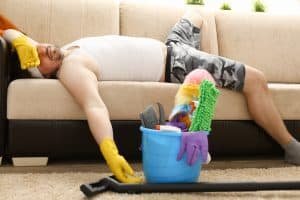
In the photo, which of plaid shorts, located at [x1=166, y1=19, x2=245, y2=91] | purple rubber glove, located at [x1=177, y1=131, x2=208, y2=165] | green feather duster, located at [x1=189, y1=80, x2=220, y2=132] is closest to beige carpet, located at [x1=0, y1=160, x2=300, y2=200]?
purple rubber glove, located at [x1=177, y1=131, x2=208, y2=165]

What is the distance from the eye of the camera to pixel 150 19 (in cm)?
268

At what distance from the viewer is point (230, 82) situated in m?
2.07

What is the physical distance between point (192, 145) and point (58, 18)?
1369 mm

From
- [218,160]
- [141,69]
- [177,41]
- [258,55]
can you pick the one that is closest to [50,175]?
[141,69]

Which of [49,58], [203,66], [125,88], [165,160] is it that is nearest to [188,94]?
[165,160]

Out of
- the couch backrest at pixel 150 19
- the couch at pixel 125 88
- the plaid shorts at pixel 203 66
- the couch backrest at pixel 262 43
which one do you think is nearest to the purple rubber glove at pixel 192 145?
the couch at pixel 125 88

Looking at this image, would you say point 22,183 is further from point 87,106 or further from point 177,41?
point 177,41

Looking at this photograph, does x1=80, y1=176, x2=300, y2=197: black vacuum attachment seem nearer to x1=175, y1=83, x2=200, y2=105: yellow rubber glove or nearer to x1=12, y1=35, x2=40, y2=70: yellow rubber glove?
x1=175, y1=83, x2=200, y2=105: yellow rubber glove

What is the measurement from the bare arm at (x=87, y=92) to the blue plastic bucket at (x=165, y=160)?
0.63ft

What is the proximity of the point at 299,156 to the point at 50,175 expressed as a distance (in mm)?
1065

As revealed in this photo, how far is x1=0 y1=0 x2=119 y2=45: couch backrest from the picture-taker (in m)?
2.53

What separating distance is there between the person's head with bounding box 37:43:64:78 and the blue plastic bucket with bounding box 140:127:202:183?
0.65 meters

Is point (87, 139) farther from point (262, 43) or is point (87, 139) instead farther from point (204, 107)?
point (262, 43)

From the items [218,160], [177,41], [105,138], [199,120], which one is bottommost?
[218,160]
